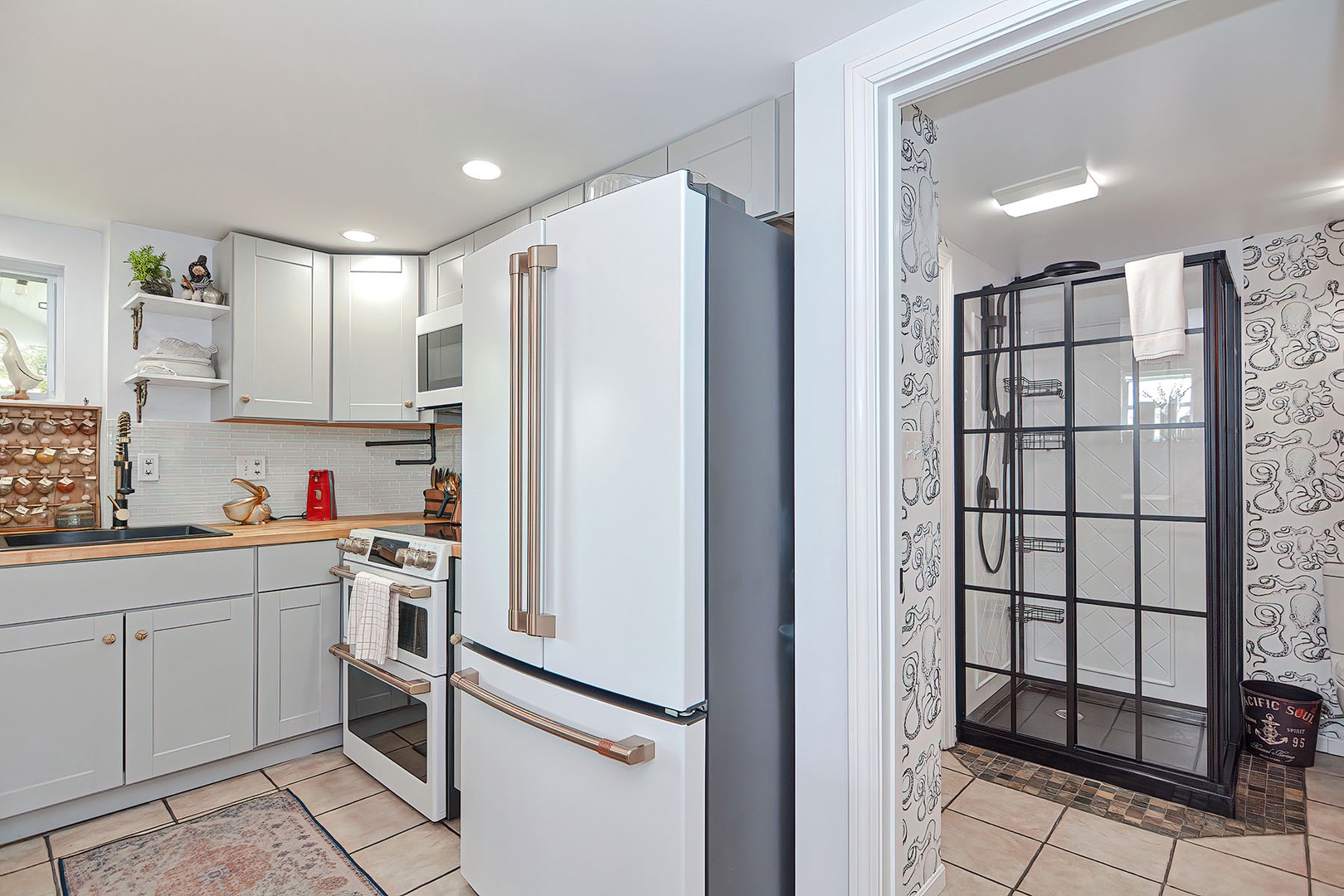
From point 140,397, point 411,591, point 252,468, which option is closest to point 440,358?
point 411,591

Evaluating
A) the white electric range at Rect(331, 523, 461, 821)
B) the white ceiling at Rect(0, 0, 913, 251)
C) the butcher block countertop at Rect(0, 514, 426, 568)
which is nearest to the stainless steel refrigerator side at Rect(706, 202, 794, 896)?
the white ceiling at Rect(0, 0, 913, 251)

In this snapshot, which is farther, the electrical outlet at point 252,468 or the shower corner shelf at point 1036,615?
the electrical outlet at point 252,468

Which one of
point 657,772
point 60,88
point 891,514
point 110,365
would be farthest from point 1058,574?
point 110,365

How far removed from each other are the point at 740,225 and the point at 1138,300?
6.36 feet

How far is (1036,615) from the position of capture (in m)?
2.97

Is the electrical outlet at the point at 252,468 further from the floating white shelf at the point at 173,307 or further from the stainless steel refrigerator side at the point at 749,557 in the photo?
the stainless steel refrigerator side at the point at 749,557

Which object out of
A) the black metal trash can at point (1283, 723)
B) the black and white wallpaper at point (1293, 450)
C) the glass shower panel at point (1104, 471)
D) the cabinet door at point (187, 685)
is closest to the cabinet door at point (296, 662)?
the cabinet door at point (187, 685)

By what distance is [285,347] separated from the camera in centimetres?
319

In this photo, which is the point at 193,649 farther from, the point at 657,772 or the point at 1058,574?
the point at 1058,574

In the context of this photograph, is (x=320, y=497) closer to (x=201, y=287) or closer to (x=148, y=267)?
(x=201, y=287)

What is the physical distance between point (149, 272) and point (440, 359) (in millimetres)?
1255

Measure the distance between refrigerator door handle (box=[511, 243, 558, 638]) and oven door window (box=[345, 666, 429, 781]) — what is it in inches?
38.9

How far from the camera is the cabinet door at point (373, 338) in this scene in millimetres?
3355

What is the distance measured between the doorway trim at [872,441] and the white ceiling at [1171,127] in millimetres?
468
